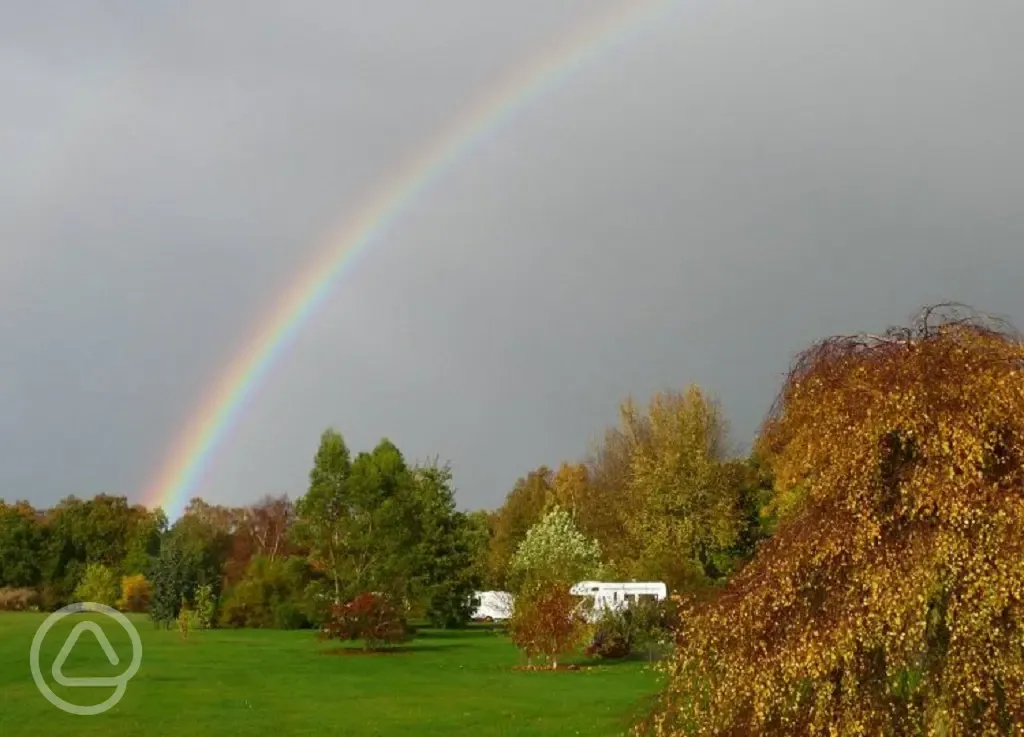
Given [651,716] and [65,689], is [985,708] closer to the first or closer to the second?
[651,716]

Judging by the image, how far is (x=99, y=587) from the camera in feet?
255

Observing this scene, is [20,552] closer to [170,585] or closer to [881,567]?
[170,585]

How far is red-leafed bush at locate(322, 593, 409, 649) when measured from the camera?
4006 cm

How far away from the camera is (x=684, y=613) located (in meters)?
9.16

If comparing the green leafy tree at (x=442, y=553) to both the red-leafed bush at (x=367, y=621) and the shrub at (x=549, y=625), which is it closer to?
the red-leafed bush at (x=367, y=621)

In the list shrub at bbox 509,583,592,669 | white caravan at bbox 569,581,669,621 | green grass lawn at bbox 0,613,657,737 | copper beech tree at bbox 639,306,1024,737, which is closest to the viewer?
copper beech tree at bbox 639,306,1024,737

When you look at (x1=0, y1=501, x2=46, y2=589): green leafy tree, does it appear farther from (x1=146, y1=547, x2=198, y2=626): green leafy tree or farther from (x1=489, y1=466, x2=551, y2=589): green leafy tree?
(x1=489, y1=466, x2=551, y2=589): green leafy tree

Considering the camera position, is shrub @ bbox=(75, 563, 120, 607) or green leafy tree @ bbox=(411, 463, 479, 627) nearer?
green leafy tree @ bbox=(411, 463, 479, 627)

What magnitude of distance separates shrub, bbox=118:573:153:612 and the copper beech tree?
76.3 m

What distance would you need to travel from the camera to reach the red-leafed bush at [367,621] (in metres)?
40.1

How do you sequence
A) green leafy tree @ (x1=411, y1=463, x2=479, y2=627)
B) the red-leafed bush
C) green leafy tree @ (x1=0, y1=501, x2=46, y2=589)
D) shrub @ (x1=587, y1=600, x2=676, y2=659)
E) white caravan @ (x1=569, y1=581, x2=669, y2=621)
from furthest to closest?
green leafy tree @ (x1=0, y1=501, x2=46, y2=589) → green leafy tree @ (x1=411, y1=463, x2=479, y2=627) → the red-leafed bush → white caravan @ (x1=569, y1=581, x2=669, y2=621) → shrub @ (x1=587, y1=600, x2=676, y2=659)

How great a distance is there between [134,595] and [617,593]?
46.6 m

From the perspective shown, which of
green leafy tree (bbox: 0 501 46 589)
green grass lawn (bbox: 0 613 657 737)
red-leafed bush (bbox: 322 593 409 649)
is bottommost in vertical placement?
green grass lawn (bbox: 0 613 657 737)

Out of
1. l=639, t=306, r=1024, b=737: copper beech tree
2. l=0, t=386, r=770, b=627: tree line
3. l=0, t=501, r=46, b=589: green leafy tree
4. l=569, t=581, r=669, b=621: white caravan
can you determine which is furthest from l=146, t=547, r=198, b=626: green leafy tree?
l=639, t=306, r=1024, b=737: copper beech tree
